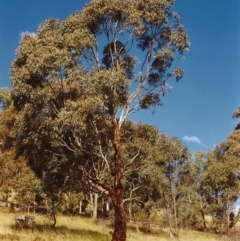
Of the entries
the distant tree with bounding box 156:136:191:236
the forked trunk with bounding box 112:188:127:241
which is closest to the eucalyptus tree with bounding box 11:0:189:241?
the forked trunk with bounding box 112:188:127:241

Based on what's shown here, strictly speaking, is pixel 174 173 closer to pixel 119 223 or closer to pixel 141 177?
pixel 141 177

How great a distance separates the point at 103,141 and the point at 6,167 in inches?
582

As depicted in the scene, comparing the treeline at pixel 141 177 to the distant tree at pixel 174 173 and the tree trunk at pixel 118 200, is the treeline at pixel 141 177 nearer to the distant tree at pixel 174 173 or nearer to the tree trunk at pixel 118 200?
the distant tree at pixel 174 173

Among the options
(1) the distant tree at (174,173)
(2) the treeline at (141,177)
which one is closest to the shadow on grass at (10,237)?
(2) the treeline at (141,177)

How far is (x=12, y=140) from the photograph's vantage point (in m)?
36.1

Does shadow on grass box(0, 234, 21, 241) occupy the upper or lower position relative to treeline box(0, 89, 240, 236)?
lower

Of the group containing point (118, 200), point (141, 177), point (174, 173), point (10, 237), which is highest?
point (174, 173)

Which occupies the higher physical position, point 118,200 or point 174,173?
point 174,173

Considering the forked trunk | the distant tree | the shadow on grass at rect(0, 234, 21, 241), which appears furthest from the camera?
the distant tree

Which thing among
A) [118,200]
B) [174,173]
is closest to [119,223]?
[118,200]

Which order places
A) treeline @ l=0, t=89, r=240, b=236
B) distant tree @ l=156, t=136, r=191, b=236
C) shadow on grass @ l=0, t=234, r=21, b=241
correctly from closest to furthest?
shadow on grass @ l=0, t=234, r=21, b=241 < treeline @ l=0, t=89, r=240, b=236 < distant tree @ l=156, t=136, r=191, b=236

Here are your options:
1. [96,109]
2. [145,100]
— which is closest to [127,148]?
[145,100]

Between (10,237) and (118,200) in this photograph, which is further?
(118,200)

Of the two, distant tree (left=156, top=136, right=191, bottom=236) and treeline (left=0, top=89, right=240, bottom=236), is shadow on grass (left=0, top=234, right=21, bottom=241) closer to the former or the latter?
treeline (left=0, top=89, right=240, bottom=236)
